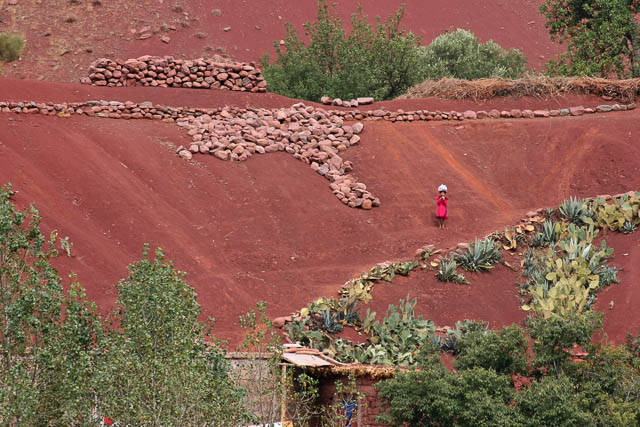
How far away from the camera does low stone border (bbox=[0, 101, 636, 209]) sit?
21.8 m

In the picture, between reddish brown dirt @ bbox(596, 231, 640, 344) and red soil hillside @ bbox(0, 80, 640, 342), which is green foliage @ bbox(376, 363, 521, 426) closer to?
reddish brown dirt @ bbox(596, 231, 640, 344)

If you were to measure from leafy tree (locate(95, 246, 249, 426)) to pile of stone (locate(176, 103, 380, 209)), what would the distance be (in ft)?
36.3

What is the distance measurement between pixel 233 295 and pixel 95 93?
30.1 feet

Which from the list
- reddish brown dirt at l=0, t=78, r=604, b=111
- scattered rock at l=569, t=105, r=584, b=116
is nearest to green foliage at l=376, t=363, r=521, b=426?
reddish brown dirt at l=0, t=78, r=604, b=111

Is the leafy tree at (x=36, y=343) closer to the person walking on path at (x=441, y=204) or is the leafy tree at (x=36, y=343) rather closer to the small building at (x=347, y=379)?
the small building at (x=347, y=379)

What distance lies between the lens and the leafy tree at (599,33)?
29938 millimetres

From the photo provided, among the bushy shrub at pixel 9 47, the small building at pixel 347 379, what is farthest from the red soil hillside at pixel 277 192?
the bushy shrub at pixel 9 47

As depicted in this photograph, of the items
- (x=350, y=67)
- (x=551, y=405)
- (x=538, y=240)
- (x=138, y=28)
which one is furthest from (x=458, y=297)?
(x=138, y=28)

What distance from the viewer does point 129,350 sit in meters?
9.83

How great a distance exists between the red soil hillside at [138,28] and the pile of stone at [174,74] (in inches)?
533

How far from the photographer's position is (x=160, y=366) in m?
9.62

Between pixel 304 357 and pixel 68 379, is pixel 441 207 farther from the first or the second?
pixel 68 379

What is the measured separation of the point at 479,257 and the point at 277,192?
16.8 ft

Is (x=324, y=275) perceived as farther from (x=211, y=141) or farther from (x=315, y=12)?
(x=315, y=12)
